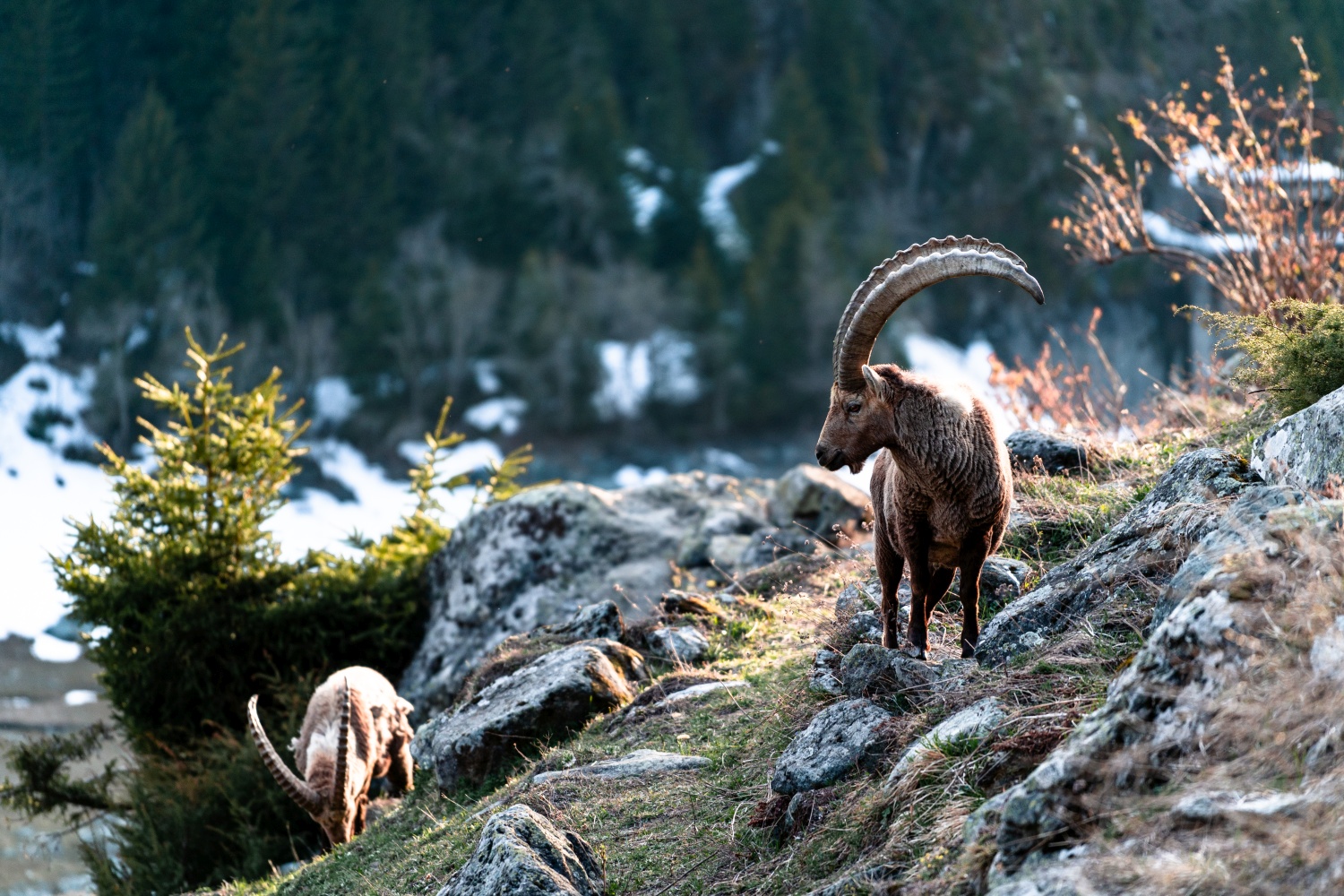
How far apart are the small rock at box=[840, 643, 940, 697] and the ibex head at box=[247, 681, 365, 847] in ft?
13.6

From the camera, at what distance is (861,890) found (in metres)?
3.93

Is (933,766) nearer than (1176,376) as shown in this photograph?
Yes

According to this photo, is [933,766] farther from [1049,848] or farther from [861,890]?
[1049,848]

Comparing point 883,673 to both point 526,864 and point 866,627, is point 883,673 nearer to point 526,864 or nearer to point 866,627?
point 866,627

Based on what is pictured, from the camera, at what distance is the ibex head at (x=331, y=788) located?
818cm

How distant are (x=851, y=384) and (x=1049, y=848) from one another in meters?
2.54

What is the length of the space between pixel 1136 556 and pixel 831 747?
1504 millimetres

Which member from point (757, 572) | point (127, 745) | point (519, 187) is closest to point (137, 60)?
point (519, 187)

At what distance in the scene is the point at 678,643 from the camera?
8.64 meters

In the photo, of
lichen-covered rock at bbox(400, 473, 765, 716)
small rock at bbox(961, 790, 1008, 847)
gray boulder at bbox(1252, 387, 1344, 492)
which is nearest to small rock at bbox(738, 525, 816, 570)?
lichen-covered rock at bbox(400, 473, 765, 716)

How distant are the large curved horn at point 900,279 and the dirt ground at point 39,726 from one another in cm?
1097

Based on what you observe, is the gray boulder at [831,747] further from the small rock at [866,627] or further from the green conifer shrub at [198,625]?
the green conifer shrub at [198,625]

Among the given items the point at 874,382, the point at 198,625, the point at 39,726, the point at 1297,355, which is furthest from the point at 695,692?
the point at 39,726

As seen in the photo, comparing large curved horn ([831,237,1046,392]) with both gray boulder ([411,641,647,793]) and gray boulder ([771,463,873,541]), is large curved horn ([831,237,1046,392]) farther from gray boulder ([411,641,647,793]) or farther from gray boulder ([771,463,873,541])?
gray boulder ([771,463,873,541])
